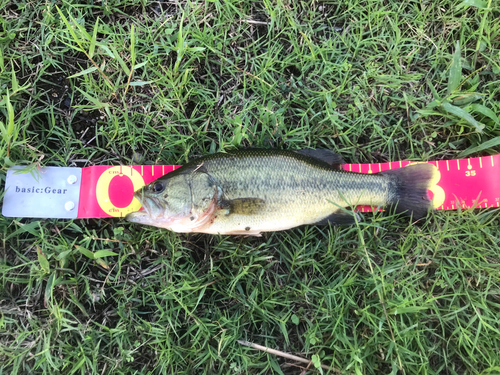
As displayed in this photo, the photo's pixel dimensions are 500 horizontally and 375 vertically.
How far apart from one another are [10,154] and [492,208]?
5.14 metres

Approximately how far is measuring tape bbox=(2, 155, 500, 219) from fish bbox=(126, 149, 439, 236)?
271 millimetres

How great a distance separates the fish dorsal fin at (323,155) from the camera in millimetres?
3191

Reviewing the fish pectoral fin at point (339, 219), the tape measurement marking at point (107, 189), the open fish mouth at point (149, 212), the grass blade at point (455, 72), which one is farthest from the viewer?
the grass blade at point (455, 72)

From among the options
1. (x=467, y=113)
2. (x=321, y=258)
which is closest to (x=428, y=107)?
(x=467, y=113)

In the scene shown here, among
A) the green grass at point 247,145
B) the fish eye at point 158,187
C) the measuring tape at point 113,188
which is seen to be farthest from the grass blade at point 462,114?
the fish eye at point 158,187

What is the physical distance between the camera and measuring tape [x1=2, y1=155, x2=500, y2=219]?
123 inches

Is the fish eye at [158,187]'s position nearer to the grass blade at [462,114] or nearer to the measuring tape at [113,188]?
the measuring tape at [113,188]

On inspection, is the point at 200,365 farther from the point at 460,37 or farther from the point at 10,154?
the point at 460,37

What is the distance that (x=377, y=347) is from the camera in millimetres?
2871

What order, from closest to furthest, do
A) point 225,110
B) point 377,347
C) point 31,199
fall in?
point 377,347 < point 31,199 < point 225,110

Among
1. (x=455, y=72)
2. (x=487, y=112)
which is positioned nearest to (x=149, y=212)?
(x=455, y=72)

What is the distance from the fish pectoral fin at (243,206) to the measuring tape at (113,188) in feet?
2.74

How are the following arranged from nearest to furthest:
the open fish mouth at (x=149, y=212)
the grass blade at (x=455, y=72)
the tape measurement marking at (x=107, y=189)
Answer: the open fish mouth at (x=149, y=212), the tape measurement marking at (x=107, y=189), the grass blade at (x=455, y=72)

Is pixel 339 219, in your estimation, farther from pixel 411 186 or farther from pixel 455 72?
pixel 455 72
